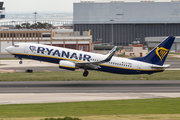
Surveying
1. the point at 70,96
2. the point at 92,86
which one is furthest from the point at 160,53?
the point at 70,96

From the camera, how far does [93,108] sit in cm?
2994

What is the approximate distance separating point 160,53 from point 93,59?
11694 mm

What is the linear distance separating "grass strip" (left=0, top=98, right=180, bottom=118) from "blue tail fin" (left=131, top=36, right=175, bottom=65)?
16239 mm

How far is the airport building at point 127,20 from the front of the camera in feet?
629

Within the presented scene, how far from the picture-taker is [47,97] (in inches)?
1439

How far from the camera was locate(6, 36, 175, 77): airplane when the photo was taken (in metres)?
47.9

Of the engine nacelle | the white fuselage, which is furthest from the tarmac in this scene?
the white fuselage

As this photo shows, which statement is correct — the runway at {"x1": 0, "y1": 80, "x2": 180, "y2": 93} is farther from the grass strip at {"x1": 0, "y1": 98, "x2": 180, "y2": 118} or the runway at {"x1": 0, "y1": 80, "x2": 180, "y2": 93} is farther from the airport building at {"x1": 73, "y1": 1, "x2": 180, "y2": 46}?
the airport building at {"x1": 73, "y1": 1, "x2": 180, "y2": 46}

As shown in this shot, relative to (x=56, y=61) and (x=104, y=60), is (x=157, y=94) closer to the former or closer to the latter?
(x=104, y=60)

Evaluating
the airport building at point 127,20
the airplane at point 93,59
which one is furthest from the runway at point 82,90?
the airport building at point 127,20

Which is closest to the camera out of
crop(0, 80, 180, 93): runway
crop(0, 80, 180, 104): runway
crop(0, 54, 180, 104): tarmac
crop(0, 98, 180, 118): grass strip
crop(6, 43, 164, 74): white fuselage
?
crop(0, 98, 180, 118): grass strip

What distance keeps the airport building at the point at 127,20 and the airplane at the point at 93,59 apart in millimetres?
141987

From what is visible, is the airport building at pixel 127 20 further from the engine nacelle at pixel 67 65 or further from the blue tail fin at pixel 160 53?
the engine nacelle at pixel 67 65

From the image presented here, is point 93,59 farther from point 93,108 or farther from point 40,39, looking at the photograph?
point 40,39
